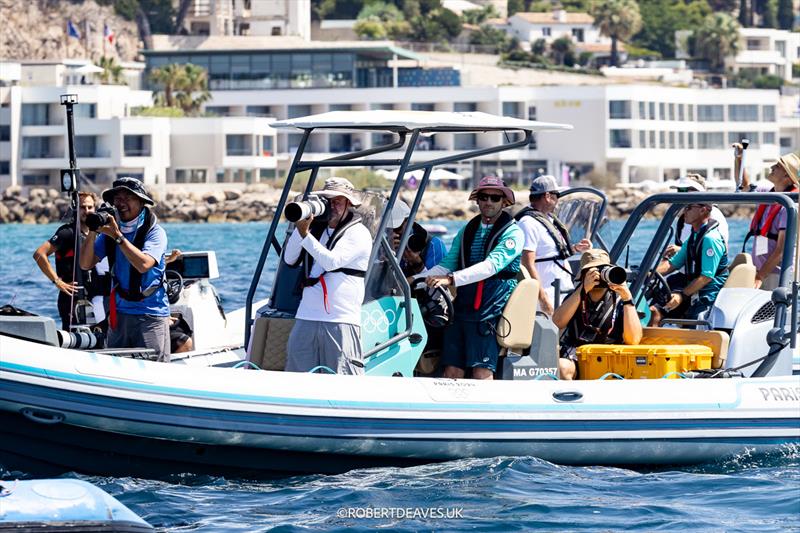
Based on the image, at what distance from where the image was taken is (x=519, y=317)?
10078 mm

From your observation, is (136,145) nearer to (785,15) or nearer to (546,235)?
(546,235)

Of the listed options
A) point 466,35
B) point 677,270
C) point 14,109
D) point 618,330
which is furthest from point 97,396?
point 466,35

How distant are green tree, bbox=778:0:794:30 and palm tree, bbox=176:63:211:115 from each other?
7861cm

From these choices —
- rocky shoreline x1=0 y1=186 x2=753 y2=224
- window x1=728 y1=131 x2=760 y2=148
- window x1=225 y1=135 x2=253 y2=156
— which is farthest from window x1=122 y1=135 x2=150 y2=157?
window x1=728 y1=131 x2=760 y2=148

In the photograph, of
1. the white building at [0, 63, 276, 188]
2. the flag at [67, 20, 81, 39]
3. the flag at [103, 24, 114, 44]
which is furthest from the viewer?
the flag at [103, 24, 114, 44]

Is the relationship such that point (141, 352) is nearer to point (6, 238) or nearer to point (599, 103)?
point (6, 238)

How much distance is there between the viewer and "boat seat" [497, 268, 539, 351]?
1005cm

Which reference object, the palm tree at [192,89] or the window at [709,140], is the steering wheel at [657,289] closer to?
the palm tree at [192,89]

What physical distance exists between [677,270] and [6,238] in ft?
159

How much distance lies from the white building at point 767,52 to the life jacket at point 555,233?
11858cm

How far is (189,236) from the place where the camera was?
193 ft

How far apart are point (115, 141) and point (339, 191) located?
70.1 m

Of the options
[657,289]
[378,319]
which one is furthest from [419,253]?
[657,289]

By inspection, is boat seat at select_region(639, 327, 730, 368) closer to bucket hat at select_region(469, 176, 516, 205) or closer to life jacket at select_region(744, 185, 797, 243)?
bucket hat at select_region(469, 176, 516, 205)
